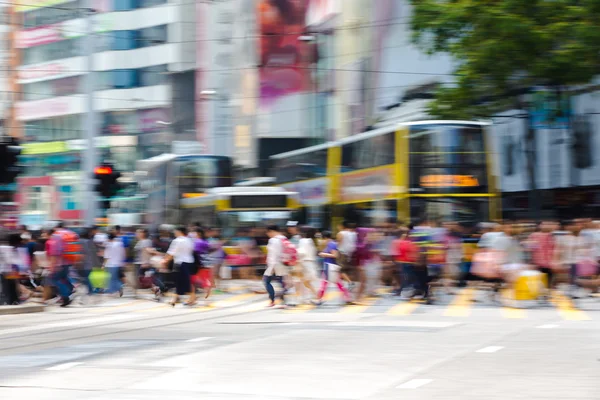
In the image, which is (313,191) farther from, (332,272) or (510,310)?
(510,310)

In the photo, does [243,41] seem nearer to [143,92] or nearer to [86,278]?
[143,92]

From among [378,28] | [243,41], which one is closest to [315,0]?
[243,41]

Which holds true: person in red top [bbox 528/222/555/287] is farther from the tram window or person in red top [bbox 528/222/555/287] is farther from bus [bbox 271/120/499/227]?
the tram window

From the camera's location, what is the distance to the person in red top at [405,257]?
20359 mm

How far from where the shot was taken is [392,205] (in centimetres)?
2580

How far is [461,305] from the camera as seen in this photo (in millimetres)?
19672

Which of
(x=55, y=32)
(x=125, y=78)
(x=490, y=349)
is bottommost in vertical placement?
(x=490, y=349)

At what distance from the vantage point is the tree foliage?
1078 inches

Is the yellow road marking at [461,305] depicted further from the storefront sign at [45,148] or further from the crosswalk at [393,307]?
the storefront sign at [45,148]

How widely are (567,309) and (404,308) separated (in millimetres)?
2616

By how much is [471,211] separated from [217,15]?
36.7 metres

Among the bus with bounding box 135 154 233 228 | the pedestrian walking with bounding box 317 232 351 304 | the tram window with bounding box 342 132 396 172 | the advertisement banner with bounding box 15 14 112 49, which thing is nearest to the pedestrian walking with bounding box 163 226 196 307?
the pedestrian walking with bounding box 317 232 351 304

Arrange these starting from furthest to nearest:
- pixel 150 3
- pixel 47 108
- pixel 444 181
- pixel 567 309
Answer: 1. pixel 47 108
2. pixel 150 3
3. pixel 444 181
4. pixel 567 309

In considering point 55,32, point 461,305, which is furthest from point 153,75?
point 461,305
